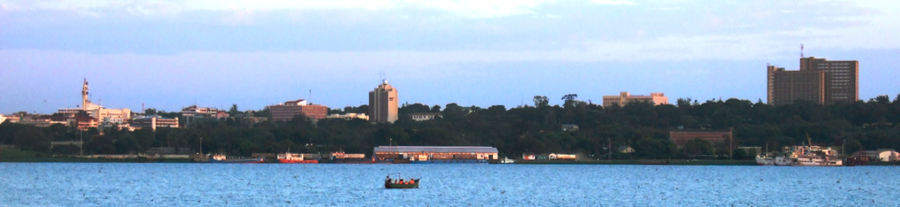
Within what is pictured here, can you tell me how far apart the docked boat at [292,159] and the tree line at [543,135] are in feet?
18.2

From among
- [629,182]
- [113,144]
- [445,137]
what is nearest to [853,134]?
[445,137]

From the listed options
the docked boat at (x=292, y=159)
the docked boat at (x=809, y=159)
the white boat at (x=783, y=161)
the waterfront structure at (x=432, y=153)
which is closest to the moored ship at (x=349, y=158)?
the waterfront structure at (x=432, y=153)

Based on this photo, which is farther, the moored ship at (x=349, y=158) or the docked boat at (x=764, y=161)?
the moored ship at (x=349, y=158)

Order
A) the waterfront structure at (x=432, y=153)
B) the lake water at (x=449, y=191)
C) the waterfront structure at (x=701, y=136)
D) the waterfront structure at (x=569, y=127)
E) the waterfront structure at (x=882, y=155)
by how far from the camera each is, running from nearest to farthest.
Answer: the lake water at (x=449, y=191), the waterfront structure at (x=882, y=155), the waterfront structure at (x=432, y=153), the waterfront structure at (x=701, y=136), the waterfront structure at (x=569, y=127)

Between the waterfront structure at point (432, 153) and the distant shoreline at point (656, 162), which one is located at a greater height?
the waterfront structure at point (432, 153)

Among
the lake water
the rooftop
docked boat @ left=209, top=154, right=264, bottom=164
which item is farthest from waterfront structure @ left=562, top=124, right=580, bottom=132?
the lake water

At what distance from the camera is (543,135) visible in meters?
161

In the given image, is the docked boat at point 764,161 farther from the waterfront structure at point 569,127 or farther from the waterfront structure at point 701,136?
the waterfront structure at point 569,127

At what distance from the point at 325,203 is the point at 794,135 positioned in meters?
113

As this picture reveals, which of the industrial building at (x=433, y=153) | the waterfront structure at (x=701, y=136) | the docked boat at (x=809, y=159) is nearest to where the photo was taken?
the docked boat at (x=809, y=159)

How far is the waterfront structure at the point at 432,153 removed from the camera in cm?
14638

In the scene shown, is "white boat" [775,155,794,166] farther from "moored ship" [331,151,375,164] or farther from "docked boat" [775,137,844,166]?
"moored ship" [331,151,375,164]

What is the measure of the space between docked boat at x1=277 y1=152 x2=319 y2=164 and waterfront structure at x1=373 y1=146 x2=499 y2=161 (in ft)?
25.8

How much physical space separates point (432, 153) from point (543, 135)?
19.3 meters
